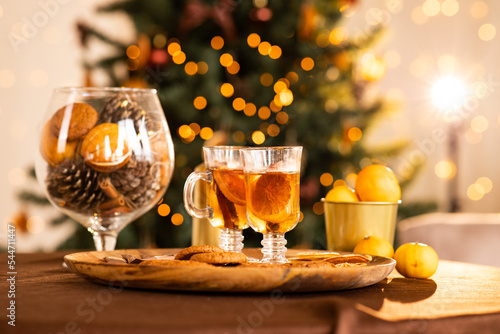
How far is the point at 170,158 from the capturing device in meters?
1.04

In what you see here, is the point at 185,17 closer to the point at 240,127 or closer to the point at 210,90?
the point at 210,90

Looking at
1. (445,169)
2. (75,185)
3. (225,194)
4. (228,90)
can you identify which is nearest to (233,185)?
(225,194)

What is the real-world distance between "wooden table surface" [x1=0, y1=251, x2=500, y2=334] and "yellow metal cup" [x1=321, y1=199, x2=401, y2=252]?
10.4 inches

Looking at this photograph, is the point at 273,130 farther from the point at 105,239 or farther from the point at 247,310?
the point at 247,310

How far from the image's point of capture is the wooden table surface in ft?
1.79

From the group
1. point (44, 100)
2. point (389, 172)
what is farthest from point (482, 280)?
point (44, 100)

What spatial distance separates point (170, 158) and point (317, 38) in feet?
6.33

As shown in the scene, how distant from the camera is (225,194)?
0.97 m

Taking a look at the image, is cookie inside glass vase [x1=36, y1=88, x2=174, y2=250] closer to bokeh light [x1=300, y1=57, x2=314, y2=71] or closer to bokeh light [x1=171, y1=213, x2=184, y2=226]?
bokeh light [x1=171, y1=213, x2=184, y2=226]

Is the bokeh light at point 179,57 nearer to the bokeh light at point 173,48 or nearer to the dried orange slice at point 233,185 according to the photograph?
the bokeh light at point 173,48

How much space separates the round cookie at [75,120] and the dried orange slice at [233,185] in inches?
8.8

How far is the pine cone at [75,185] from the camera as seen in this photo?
94cm

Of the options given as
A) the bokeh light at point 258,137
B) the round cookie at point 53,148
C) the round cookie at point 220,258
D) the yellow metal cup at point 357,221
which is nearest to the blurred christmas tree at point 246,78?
the bokeh light at point 258,137

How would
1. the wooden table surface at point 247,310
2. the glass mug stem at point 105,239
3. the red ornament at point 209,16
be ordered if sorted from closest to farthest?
the wooden table surface at point 247,310
the glass mug stem at point 105,239
the red ornament at point 209,16
